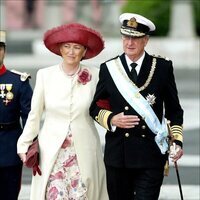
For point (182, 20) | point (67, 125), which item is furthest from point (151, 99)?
point (182, 20)

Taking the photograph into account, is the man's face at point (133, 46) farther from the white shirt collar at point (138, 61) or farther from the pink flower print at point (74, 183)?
the pink flower print at point (74, 183)

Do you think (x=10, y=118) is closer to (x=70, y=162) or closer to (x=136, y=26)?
(x=70, y=162)

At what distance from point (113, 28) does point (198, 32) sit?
5.93m

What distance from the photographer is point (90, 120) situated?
20.3 ft

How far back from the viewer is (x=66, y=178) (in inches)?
237

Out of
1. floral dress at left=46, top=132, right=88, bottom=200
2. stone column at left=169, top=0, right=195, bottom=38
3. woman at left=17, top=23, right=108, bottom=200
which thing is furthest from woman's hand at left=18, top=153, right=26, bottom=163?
stone column at left=169, top=0, right=195, bottom=38

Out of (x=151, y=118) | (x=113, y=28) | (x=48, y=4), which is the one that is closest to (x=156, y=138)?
(x=151, y=118)

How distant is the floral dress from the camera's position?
5.99 m

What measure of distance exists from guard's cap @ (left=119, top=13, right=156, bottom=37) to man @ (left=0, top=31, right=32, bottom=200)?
2.81ft

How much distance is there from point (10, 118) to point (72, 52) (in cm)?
75

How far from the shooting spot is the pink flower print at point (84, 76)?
6125 mm

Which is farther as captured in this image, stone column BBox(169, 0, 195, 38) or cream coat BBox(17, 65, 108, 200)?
stone column BBox(169, 0, 195, 38)

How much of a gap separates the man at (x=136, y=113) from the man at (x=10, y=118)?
2.03ft

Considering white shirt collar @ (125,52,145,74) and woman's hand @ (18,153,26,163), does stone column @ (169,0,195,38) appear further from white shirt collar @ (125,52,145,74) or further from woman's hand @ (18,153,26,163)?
woman's hand @ (18,153,26,163)
